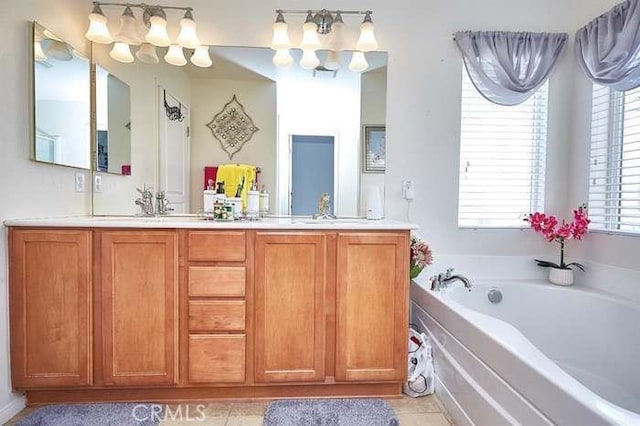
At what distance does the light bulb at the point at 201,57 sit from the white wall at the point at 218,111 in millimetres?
97

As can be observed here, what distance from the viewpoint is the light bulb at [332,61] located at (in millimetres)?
2207

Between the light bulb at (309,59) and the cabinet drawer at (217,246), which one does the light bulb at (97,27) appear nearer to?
the light bulb at (309,59)

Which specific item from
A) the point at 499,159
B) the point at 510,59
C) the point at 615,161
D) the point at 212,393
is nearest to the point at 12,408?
the point at 212,393

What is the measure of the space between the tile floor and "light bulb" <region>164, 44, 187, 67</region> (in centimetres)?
195

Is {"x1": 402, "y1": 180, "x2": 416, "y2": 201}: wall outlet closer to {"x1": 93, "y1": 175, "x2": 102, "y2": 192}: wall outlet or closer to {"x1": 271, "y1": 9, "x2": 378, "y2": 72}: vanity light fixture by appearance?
{"x1": 271, "y1": 9, "x2": 378, "y2": 72}: vanity light fixture

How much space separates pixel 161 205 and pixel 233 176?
49cm

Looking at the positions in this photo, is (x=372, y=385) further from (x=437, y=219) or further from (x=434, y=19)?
(x=434, y=19)

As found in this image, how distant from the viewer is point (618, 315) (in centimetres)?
178

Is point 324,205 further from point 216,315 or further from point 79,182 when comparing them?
point 79,182

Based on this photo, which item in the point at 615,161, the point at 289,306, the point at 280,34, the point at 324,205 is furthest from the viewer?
the point at 324,205

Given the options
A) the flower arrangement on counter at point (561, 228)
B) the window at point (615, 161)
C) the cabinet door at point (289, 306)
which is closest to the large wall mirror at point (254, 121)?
the cabinet door at point (289, 306)

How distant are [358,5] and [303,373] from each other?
2197 millimetres

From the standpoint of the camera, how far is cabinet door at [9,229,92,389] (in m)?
1.62

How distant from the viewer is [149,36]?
2.09m
